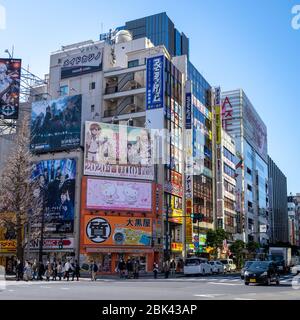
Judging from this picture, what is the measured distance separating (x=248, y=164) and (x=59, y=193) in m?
65.8

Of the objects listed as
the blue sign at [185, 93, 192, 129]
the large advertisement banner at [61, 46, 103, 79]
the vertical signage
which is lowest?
the blue sign at [185, 93, 192, 129]

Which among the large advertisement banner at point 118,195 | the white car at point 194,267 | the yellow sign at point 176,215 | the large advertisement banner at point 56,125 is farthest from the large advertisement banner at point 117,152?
the white car at point 194,267

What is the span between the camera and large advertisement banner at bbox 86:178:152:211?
51656 mm

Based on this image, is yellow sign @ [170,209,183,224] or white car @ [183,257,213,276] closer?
white car @ [183,257,213,276]

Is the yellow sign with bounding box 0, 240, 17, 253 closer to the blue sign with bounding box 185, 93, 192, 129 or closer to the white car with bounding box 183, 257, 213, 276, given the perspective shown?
the white car with bounding box 183, 257, 213, 276

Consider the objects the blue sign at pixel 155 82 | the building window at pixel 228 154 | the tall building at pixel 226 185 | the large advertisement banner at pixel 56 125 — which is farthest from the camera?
the building window at pixel 228 154

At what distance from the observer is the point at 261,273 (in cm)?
2806

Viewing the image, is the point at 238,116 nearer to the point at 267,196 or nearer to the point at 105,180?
the point at 267,196

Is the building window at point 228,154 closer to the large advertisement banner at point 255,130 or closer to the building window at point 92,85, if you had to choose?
the large advertisement banner at point 255,130

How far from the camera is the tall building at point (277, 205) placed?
142 metres

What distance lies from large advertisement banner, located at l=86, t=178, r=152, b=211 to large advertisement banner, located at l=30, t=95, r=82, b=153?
556 centimetres

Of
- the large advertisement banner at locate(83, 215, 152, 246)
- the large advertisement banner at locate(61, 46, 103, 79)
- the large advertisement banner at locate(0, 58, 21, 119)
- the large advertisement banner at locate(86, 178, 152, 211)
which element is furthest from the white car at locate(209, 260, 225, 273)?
the large advertisement banner at locate(61, 46, 103, 79)

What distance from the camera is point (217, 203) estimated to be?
80.8 metres

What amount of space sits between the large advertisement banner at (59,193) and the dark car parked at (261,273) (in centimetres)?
2638
